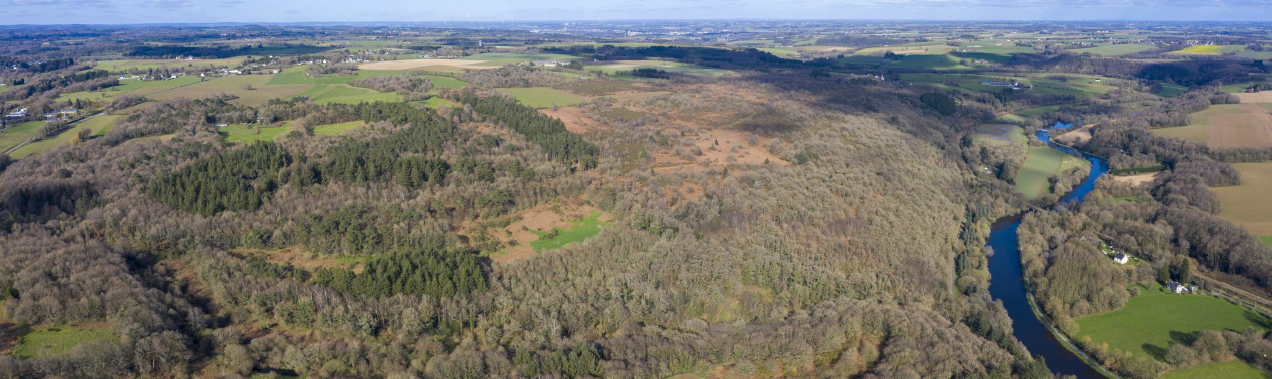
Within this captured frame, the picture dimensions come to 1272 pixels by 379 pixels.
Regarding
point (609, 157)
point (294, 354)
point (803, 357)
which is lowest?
point (803, 357)

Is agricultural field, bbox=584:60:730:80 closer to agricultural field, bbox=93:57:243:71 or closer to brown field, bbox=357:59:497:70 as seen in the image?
brown field, bbox=357:59:497:70

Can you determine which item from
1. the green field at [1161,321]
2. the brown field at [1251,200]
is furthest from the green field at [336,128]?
the brown field at [1251,200]

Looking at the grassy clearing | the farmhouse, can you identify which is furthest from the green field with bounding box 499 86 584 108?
the grassy clearing

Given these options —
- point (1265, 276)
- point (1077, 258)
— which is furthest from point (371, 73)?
point (1265, 276)

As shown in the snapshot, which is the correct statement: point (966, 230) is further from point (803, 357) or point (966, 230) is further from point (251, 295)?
point (251, 295)

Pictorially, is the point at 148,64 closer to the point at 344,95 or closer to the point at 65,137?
the point at 344,95

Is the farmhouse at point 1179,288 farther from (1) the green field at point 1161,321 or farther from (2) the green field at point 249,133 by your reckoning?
(2) the green field at point 249,133

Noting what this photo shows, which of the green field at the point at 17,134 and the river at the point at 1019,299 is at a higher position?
the green field at the point at 17,134
